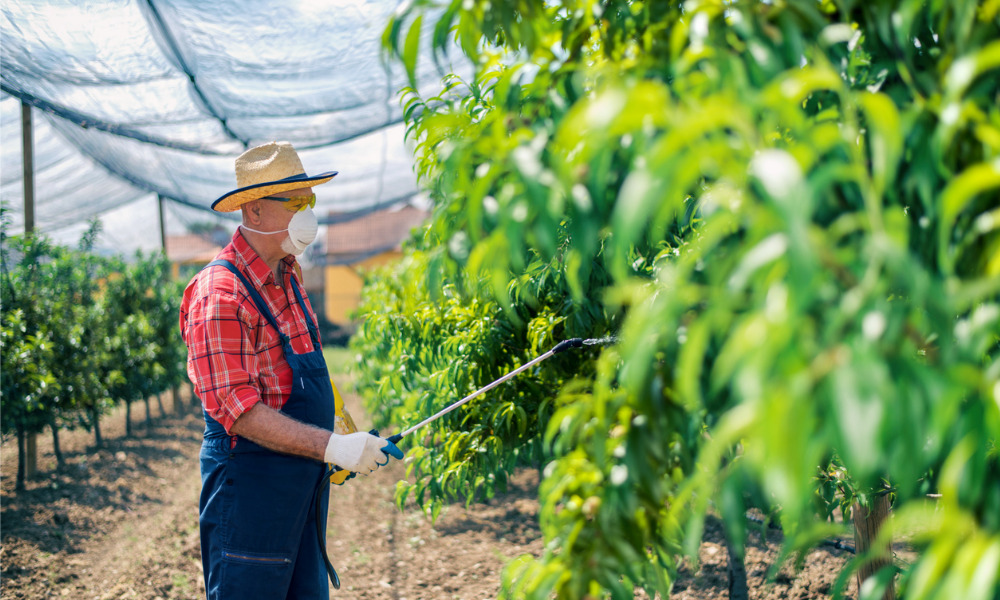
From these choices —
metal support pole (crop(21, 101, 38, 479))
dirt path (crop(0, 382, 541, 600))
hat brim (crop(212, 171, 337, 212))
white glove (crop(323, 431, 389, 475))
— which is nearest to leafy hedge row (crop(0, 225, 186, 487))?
metal support pole (crop(21, 101, 38, 479))

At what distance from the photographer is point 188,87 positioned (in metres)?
5.02

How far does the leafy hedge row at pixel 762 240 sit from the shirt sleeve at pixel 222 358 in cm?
136

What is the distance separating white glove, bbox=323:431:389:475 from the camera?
238 cm

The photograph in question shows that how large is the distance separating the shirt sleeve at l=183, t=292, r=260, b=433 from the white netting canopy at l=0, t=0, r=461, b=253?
4.06ft

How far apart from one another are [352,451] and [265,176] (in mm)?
1153

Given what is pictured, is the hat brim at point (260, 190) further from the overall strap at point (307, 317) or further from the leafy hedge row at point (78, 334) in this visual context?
the leafy hedge row at point (78, 334)

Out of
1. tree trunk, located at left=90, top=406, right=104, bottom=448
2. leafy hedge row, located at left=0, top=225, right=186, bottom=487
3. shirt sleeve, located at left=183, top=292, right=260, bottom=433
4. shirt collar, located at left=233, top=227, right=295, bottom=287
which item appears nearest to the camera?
shirt sleeve, located at left=183, top=292, right=260, bottom=433

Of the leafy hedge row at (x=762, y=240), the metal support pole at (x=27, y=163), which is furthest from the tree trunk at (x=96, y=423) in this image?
the leafy hedge row at (x=762, y=240)

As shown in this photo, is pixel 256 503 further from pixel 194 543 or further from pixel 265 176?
pixel 194 543

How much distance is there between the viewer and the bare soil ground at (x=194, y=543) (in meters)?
4.02

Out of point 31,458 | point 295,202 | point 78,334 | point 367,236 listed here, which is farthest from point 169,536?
point 367,236

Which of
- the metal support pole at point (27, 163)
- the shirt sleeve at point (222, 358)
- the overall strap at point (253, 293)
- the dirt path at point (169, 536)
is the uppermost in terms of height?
the metal support pole at point (27, 163)

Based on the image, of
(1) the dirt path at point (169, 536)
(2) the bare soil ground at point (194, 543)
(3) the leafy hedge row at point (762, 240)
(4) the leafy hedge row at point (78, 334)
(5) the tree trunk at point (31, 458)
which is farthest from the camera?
(5) the tree trunk at point (31, 458)

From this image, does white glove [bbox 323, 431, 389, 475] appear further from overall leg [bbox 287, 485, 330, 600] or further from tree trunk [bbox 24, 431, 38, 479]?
tree trunk [bbox 24, 431, 38, 479]
